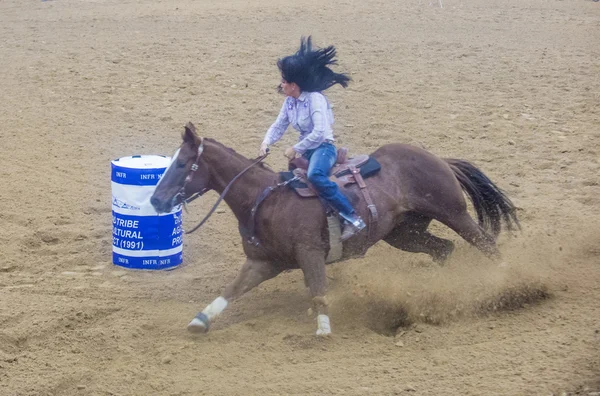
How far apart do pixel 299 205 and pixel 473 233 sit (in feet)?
5.08

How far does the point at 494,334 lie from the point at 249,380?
1.78 meters

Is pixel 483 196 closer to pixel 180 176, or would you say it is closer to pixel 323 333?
pixel 323 333

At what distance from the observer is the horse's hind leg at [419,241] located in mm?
7207

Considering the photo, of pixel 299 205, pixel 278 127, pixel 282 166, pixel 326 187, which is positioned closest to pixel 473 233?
pixel 326 187

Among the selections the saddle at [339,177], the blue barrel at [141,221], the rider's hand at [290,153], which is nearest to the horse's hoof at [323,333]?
the saddle at [339,177]

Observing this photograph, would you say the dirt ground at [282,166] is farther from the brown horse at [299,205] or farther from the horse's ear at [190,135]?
the horse's ear at [190,135]

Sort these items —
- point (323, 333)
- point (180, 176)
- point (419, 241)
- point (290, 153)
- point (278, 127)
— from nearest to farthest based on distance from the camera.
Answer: point (323, 333) < point (180, 176) < point (290, 153) < point (278, 127) < point (419, 241)

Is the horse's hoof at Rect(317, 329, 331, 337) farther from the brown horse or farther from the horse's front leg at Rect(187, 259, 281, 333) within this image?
the horse's front leg at Rect(187, 259, 281, 333)

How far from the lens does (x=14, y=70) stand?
1384 cm

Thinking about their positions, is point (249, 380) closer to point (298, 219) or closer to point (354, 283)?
point (298, 219)

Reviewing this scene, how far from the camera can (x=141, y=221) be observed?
24.7 ft

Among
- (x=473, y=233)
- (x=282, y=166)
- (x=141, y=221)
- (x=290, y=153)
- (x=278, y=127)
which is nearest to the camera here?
(x=290, y=153)

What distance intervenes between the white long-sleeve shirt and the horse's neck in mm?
385

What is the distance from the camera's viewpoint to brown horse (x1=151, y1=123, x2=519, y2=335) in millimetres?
6383
